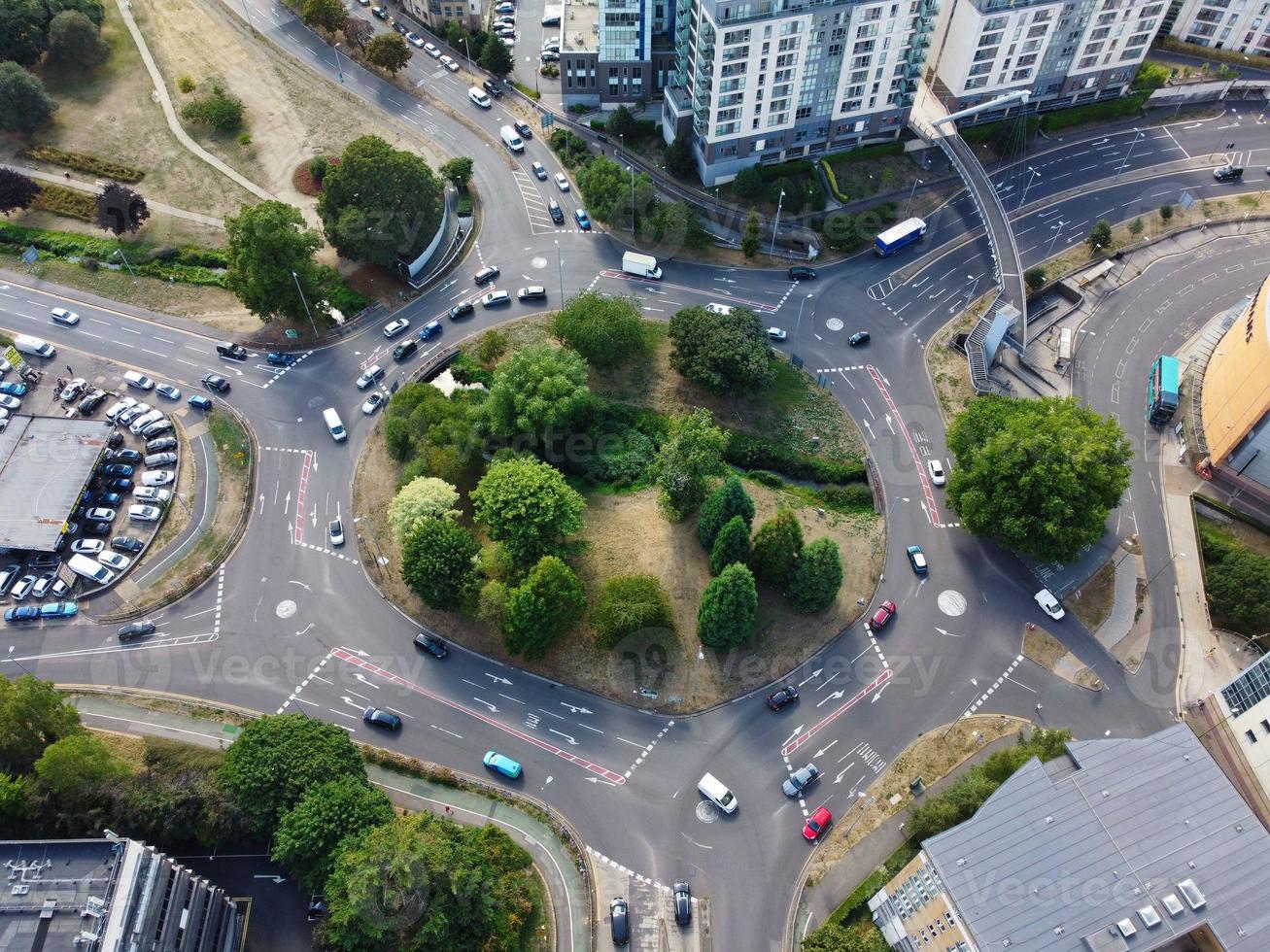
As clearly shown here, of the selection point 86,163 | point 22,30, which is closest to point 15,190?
point 86,163

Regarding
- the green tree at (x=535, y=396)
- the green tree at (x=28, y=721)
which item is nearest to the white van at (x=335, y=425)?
the green tree at (x=535, y=396)

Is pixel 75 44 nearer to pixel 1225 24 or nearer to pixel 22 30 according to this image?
pixel 22 30

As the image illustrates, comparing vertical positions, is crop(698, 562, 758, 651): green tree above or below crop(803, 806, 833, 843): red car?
above

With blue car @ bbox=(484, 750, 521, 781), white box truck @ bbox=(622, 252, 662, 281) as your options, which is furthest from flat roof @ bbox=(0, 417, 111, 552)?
white box truck @ bbox=(622, 252, 662, 281)

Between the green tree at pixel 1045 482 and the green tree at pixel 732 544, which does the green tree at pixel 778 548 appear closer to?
the green tree at pixel 732 544

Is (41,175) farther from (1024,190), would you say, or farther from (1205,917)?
(1205,917)

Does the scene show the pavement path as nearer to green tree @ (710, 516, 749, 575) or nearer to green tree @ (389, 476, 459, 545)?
green tree @ (389, 476, 459, 545)

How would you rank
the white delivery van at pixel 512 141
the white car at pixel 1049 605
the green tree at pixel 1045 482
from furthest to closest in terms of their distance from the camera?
the white delivery van at pixel 512 141 → the white car at pixel 1049 605 → the green tree at pixel 1045 482
